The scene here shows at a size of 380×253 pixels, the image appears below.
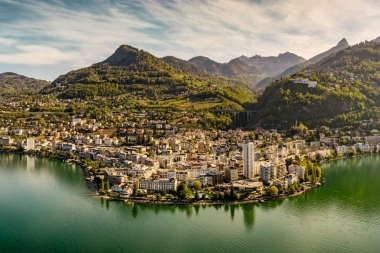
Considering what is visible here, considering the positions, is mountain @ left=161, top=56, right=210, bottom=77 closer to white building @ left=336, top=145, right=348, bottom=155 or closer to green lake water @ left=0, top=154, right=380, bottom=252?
white building @ left=336, top=145, right=348, bottom=155

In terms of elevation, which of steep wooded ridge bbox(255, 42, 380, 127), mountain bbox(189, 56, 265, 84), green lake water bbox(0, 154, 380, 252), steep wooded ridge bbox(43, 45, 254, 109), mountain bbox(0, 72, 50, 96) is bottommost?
green lake water bbox(0, 154, 380, 252)

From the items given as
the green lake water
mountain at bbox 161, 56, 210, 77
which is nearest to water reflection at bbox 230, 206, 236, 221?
the green lake water

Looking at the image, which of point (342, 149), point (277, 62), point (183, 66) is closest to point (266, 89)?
point (342, 149)

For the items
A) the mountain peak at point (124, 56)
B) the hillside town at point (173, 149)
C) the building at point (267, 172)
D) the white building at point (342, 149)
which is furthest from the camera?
the mountain peak at point (124, 56)

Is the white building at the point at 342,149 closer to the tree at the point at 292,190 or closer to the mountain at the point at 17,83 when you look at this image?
the tree at the point at 292,190

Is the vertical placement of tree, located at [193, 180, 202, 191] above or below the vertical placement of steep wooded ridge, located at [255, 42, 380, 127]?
below

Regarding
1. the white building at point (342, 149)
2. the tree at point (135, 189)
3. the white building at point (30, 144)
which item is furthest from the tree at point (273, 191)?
the white building at point (30, 144)
